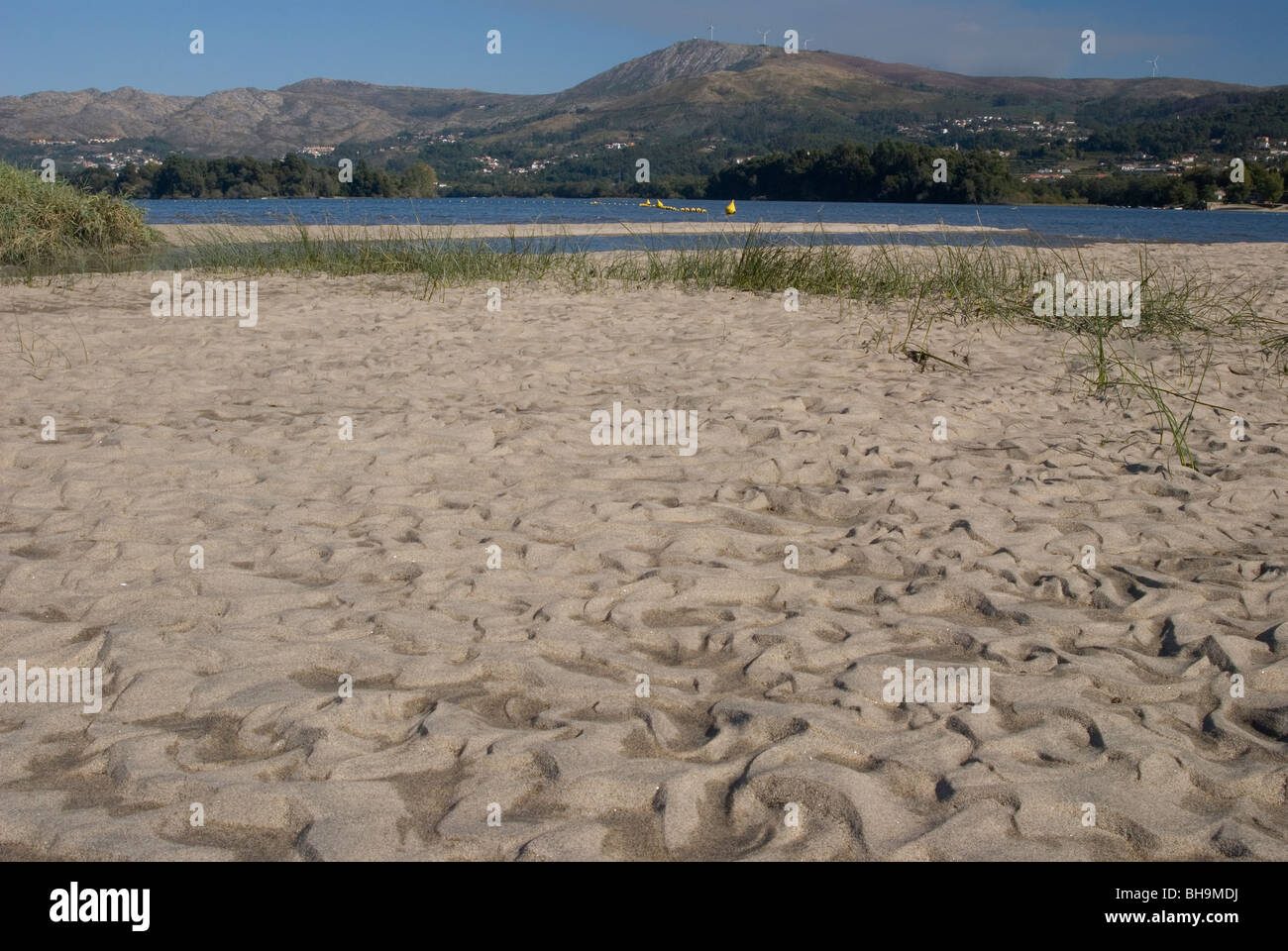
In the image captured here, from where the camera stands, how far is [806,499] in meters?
3.92

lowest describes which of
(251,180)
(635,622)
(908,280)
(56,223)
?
(635,622)

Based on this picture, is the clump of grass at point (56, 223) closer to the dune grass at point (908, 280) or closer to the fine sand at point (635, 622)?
the dune grass at point (908, 280)

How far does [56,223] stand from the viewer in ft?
44.2

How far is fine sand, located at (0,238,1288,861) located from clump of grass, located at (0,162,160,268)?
8.57 m

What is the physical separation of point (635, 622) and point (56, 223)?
543 inches

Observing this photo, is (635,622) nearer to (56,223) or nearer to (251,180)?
(56,223)

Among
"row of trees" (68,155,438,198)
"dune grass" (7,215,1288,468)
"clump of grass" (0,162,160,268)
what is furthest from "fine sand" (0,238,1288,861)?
"row of trees" (68,155,438,198)

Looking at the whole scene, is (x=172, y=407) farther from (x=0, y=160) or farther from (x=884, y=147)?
(x=884, y=147)

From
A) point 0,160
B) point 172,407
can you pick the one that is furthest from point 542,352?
point 0,160

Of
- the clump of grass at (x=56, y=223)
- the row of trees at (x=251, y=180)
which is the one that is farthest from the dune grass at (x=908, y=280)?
the row of trees at (x=251, y=180)

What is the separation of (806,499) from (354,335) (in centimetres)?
447

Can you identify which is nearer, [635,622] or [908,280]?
[635,622]

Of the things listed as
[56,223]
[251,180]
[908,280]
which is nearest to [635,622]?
[908,280]

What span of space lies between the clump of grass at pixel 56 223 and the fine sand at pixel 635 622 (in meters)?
8.57
